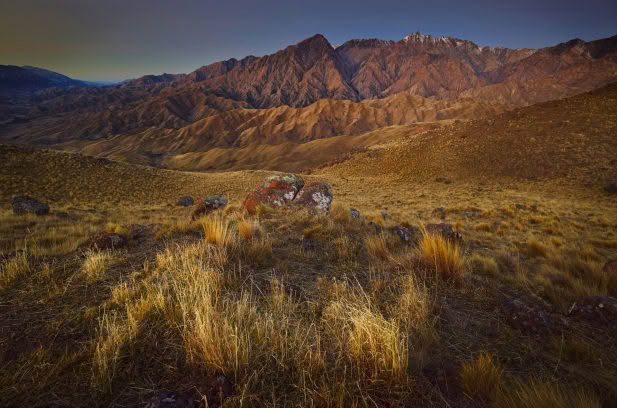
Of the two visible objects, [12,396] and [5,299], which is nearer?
[12,396]

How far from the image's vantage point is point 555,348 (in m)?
2.48

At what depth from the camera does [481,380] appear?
1.92 meters

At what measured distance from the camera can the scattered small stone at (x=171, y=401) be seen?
1.73 metres

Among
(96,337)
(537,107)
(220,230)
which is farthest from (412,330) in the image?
(537,107)

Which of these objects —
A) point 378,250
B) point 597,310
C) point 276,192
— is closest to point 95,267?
point 378,250

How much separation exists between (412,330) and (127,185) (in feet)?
113

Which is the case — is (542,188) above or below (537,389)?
below

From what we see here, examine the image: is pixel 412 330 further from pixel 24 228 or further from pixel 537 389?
pixel 24 228

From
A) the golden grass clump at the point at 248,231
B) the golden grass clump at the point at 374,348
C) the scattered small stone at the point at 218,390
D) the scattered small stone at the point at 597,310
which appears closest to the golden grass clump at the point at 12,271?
the golden grass clump at the point at 248,231

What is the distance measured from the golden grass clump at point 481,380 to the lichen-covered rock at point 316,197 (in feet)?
31.5

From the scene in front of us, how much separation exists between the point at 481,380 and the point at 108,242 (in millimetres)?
5850

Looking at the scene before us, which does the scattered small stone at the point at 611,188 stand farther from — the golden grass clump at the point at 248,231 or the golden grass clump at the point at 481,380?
the golden grass clump at the point at 481,380

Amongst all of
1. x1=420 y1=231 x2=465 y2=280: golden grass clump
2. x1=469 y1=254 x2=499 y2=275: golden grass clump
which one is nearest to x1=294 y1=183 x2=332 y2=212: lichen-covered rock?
x1=469 y1=254 x2=499 y2=275: golden grass clump

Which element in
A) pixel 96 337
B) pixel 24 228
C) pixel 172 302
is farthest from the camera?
pixel 24 228
